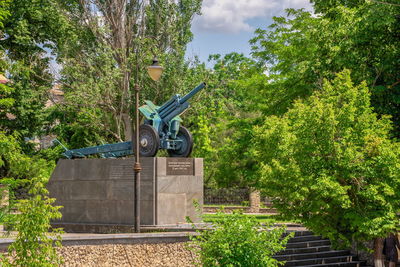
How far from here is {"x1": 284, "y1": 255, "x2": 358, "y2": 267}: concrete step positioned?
66.1 feet

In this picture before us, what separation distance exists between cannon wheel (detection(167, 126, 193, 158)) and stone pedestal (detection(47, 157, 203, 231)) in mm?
486

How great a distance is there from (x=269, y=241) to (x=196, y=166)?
10.7 metres

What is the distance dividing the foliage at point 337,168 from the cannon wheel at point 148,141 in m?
6.13

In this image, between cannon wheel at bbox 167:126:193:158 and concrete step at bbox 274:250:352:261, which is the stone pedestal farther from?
concrete step at bbox 274:250:352:261

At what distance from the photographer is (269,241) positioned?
12961mm

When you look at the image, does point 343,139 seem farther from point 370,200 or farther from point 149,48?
point 149,48

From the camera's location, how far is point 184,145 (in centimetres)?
2378

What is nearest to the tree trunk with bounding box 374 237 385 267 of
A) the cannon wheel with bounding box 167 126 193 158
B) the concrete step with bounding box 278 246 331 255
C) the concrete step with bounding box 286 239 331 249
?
the concrete step with bounding box 278 246 331 255

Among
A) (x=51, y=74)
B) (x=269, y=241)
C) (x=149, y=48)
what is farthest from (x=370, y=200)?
(x=51, y=74)

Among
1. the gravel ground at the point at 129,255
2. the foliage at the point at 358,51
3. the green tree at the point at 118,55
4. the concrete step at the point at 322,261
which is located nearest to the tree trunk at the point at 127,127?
the green tree at the point at 118,55

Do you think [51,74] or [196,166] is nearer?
[196,166]

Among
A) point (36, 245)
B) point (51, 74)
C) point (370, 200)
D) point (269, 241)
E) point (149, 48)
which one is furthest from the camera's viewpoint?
point (51, 74)

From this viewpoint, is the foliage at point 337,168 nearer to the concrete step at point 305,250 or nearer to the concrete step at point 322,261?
the concrete step at point 322,261

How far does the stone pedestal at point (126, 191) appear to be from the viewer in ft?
73.4
